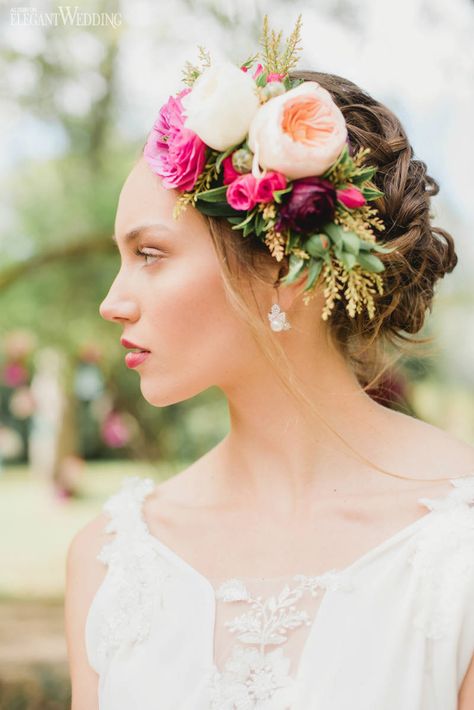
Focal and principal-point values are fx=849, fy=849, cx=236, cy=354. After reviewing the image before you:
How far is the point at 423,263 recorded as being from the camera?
181cm

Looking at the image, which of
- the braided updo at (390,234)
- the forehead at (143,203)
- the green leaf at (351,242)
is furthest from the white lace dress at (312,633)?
the forehead at (143,203)

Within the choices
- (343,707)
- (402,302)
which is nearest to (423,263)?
(402,302)

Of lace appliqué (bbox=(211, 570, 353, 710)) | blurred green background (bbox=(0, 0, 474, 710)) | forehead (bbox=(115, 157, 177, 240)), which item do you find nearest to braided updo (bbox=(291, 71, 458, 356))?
forehead (bbox=(115, 157, 177, 240))

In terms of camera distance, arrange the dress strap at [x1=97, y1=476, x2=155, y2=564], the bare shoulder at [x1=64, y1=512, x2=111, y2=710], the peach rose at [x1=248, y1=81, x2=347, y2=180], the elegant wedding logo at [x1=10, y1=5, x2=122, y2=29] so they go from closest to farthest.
→ the peach rose at [x1=248, y1=81, x2=347, y2=180] < the bare shoulder at [x1=64, y1=512, x2=111, y2=710] < the dress strap at [x1=97, y1=476, x2=155, y2=564] < the elegant wedding logo at [x1=10, y1=5, x2=122, y2=29]

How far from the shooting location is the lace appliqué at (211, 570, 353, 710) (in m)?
1.55

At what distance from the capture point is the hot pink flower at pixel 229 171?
1.61 m

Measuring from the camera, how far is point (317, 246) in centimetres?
151

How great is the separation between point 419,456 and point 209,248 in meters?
0.59

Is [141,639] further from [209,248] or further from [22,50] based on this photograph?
[22,50]

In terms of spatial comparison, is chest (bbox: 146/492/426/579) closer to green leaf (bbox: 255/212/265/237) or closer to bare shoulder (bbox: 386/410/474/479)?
bare shoulder (bbox: 386/410/474/479)

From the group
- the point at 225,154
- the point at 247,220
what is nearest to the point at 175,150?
the point at 225,154

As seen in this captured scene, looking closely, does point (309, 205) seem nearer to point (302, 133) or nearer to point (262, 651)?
point (302, 133)

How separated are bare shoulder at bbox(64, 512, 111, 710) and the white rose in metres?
0.97

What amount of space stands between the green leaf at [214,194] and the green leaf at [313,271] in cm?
23
